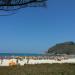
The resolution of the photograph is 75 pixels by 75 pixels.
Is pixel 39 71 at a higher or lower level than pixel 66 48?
lower

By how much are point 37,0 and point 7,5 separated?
0.52 m

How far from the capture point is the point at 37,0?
5445 millimetres

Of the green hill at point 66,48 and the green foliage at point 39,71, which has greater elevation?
the green hill at point 66,48

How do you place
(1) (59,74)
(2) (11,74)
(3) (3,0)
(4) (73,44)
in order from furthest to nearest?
(4) (73,44) < (2) (11,74) < (1) (59,74) < (3) (3,0)

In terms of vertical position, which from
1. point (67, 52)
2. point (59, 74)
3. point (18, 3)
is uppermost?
point (67, 52)

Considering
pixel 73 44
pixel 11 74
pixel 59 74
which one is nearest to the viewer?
pixel 59 74

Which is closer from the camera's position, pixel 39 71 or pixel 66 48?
pixel 39 71

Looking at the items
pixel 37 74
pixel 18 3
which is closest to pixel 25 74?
pixel 37 74

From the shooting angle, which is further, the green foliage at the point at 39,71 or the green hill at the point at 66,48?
the green hill at the point at 66,48

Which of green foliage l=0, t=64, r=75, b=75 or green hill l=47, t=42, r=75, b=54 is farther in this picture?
green hill l=47, t=42, r=75, b=54

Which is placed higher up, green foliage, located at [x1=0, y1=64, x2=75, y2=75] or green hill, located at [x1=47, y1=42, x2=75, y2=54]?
green hill, located at [x1=47, y1=42, x2=75, y2=54]

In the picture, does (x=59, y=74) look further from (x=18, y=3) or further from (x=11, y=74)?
(x=18, y=3)

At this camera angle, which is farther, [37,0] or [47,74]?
[47,74]

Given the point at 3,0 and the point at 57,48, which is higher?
the point at 57,48
